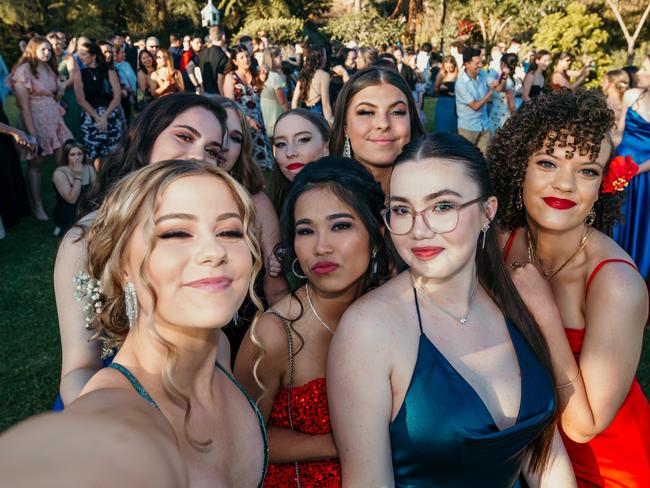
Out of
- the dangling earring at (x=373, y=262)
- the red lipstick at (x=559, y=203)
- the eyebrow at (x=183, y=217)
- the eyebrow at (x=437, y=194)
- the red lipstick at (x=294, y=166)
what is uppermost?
the eyebrow at (x=183, y=217)

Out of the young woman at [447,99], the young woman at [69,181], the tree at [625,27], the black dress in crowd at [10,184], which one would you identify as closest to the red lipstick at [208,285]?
the young woman at [69,181]

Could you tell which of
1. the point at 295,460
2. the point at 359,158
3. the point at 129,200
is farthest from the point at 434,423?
the point at 359,158

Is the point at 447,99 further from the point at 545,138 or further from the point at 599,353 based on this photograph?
the point at 599,353

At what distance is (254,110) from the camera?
10055 millimetres

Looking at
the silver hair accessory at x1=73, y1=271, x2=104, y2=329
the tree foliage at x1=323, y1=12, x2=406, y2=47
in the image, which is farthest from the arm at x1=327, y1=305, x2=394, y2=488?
the tree foliage at x1=323, y1=12, x2=406, y2=47

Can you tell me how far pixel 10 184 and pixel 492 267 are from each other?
24.0ft

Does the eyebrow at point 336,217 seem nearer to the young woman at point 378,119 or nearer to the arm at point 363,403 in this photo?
the arm at point 363,403

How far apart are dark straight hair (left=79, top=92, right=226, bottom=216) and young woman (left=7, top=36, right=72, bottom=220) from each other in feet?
19.5

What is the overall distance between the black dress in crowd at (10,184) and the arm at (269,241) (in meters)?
5.63

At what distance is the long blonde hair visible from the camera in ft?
5.46

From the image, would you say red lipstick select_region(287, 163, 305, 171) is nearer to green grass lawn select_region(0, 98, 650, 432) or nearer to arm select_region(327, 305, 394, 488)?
arm select_region(327, 305, 394, 488)

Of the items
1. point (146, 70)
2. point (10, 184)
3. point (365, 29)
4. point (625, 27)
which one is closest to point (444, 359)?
point (10, 184)

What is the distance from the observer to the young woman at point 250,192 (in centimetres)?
333

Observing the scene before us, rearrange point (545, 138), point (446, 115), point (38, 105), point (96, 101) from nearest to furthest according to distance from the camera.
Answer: point (545, 138)
point (38, 105)
point (96, 101)
point (446, 115)
